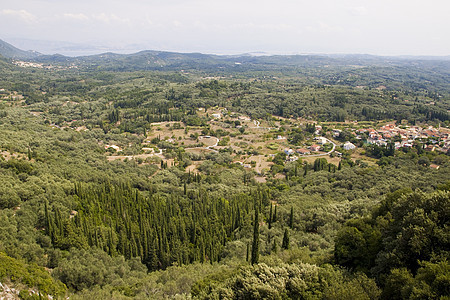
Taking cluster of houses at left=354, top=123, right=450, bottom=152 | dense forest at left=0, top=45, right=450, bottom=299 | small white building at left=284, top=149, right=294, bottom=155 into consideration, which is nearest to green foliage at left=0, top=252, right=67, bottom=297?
dense forest at left=0, top=45, right=450, bottom=299

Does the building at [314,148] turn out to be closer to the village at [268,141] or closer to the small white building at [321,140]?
the village at [268,141]

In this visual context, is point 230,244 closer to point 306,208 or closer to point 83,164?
point 306,208

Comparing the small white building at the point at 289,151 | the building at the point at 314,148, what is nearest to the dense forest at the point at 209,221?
the small white building at the point at 289,151

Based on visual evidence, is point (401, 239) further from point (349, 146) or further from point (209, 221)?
point (349, 146)

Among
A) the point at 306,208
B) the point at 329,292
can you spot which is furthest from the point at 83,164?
the point at 329,292

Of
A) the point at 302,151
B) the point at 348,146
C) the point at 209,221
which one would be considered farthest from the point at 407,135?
the point at 209,221

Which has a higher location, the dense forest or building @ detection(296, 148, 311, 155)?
the dense forest

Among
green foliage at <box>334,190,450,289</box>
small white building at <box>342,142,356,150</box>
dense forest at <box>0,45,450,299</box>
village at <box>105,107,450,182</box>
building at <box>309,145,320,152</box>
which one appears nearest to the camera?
green foliage at <box>334,190,450,289</box>

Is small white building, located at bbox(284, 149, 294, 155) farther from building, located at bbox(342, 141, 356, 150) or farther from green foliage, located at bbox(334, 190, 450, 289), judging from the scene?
green foliage, located at bbox(334, 190, 450, 289)
